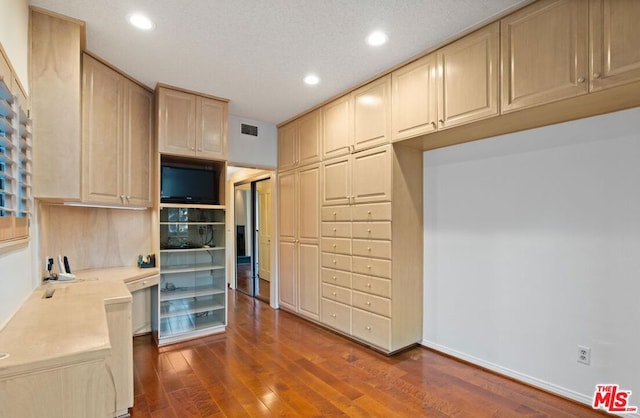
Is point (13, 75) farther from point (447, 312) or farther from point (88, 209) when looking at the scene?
point (447, 312)

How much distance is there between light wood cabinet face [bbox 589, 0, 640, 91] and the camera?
5.63 ft

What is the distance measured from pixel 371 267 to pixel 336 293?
0.67 metres

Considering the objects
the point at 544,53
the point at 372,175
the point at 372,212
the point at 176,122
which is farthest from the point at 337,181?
the point at 544,53

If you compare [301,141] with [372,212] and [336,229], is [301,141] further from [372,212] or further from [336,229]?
[372,212]

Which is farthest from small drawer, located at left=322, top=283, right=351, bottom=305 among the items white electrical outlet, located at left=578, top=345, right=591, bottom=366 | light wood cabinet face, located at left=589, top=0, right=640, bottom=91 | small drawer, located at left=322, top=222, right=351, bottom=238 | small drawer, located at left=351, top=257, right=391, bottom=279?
light wood cabinet face, located at left=589, top=0, right=640, bottom=91

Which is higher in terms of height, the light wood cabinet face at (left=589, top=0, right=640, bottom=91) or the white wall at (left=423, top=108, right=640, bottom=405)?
the light wood cabinet face at (left=589, top=0, right=640, bottom=91)

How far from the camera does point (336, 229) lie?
3660 mm

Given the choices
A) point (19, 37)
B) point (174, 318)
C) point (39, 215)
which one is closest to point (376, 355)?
point (174, 318)

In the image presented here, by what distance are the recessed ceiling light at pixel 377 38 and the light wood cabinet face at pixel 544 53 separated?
32.6 inches

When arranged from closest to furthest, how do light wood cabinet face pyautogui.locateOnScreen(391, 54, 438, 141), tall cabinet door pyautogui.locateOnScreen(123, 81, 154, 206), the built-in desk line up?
the built-in desk, light wood cabinet face pyautogui.locateOnScreen(391, 54, 438, 141), tall cabinet door pyautogui.locateOnScreen(123, 81, 154, 206)

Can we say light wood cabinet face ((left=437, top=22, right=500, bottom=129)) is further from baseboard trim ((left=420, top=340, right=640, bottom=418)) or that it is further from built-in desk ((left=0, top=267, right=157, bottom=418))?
built-in desk ((left=0, top=267, right=157, bottom=418))

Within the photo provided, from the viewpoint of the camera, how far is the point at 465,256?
3025 millimetres

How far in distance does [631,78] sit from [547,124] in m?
0.77

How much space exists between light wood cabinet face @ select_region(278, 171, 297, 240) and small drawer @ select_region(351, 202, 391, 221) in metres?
1.22
